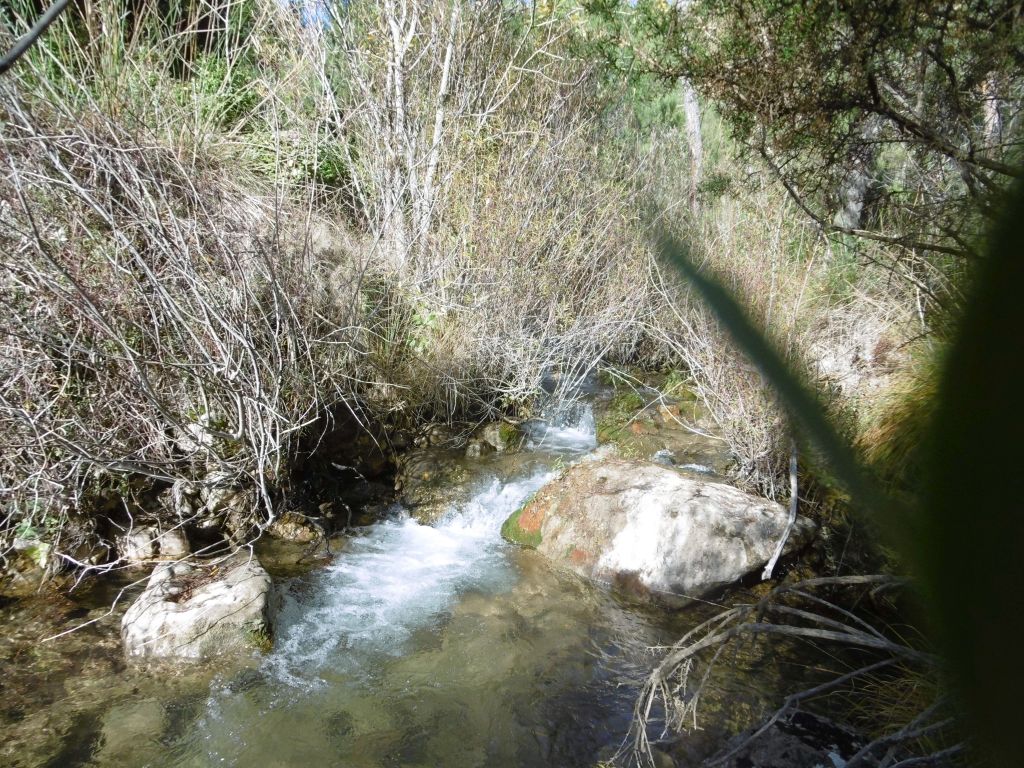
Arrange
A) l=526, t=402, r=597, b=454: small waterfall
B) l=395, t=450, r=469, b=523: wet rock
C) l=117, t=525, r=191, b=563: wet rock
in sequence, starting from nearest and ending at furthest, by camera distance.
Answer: l=117, t=525, r=191, b=563: wet rock
l=395, t=450, r=469, b=523: wet rock
l=526, t=402, r=597, b=454: small waterfall

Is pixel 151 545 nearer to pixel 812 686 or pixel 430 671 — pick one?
pixel 430 671

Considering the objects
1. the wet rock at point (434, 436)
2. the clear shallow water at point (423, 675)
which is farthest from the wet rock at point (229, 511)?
the wet rock at point (434, 436)

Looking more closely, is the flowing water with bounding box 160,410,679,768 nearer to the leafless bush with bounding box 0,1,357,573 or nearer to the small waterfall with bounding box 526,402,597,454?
the leafless bush with bounding box 0,1,357,573

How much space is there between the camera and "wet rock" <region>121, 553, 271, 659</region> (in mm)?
4203

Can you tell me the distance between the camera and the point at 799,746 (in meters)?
3.32

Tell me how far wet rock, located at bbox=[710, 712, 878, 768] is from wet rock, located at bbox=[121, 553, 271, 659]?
9.50ft

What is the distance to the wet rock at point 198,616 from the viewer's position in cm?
420

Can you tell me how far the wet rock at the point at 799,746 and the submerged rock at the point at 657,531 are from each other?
158cm

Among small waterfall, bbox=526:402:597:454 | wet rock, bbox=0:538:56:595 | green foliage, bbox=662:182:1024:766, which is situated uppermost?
green foliage, bbox=662:182:1024:766

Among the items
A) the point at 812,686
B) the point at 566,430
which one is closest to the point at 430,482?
the point at 566,430

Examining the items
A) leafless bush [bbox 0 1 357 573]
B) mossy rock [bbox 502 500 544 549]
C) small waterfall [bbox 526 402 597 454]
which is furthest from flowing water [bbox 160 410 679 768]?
small waterfall [bbox 526 402 597 454]

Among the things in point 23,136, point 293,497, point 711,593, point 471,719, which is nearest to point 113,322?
point 23,136

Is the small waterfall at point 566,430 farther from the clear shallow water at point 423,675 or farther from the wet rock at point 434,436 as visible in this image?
the clear shallow water at point 423,675

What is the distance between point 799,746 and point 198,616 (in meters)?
3.48
